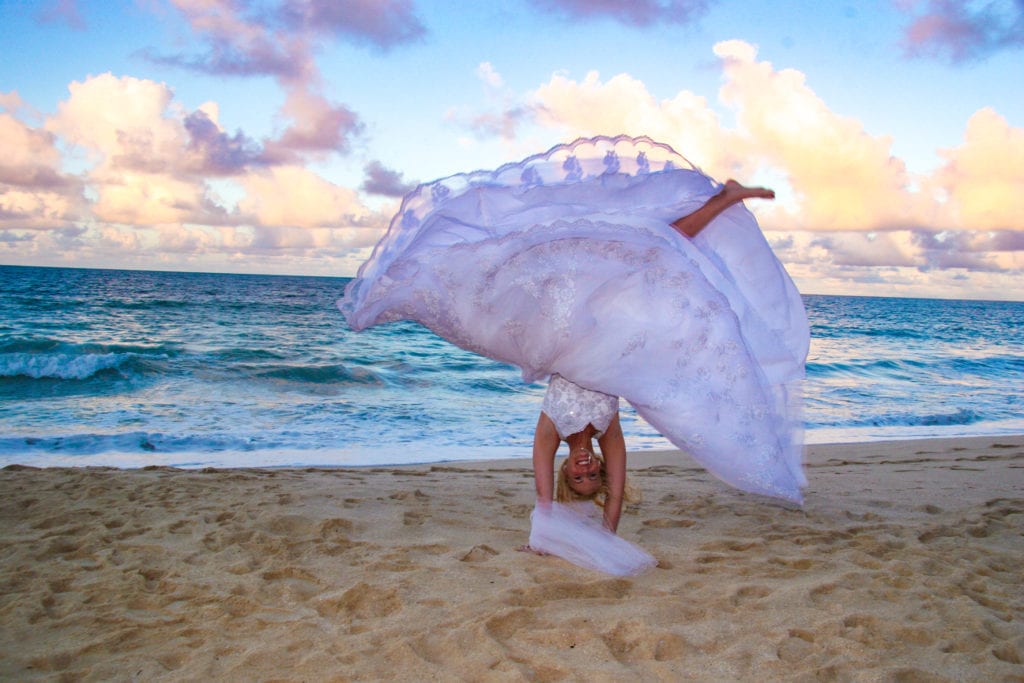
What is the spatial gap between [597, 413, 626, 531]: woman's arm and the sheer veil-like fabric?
0.95 feet

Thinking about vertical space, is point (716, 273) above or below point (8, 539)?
above

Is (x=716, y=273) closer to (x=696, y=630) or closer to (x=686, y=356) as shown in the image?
(x=686, y=356)

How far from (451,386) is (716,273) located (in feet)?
37.0

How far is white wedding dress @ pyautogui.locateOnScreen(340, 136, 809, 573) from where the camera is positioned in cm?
365

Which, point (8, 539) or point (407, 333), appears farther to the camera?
point (407, 333)

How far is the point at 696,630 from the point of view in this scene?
2.98 meters

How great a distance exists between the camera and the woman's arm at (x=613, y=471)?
4.00m

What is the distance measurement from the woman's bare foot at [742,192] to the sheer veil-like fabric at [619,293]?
2.7 inches

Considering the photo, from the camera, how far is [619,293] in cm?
369

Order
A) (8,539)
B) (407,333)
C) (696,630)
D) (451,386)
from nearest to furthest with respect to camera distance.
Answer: (696,630)
(8,539)
(451,386)
(407,333)

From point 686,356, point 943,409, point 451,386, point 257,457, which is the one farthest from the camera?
point 451,386

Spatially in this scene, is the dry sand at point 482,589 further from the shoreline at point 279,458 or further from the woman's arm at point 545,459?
the shoreline at point 279,458

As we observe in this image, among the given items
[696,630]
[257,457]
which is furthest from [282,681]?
[257,457]

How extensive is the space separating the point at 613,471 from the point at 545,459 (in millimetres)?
408
